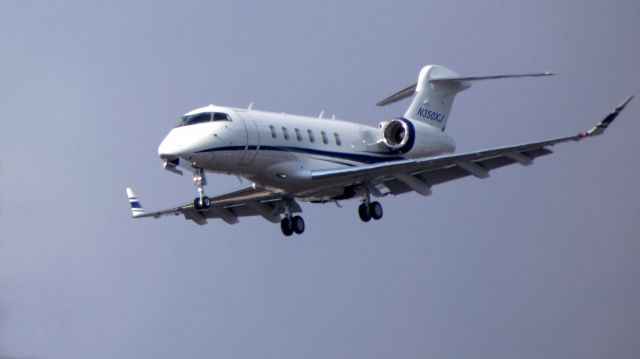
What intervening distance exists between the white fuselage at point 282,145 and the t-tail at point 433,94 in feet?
4.17

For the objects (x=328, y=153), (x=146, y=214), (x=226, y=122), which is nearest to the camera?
(x=226, y=122)

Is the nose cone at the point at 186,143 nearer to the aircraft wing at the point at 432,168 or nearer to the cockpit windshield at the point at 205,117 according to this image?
the cockpit windshield at the point at 205,117

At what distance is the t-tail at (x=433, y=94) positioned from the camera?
45.8 m

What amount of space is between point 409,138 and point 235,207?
6.06 meters

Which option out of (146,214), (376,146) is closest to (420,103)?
(376,146)

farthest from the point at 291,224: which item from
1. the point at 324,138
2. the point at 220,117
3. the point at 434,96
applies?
the point at 434,96

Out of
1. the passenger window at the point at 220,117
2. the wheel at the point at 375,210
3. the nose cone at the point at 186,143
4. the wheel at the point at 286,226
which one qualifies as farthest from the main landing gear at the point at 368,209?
the nose cone at the point at 186,143

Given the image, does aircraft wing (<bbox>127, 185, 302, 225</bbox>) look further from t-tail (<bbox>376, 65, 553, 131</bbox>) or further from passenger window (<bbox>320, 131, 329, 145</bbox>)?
t-tail (<bbox>376, 65, 553, 131</bbox>)

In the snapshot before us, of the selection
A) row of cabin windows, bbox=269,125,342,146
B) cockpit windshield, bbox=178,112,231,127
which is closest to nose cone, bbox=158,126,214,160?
cockpit windshield, bbox=178,112,231,127

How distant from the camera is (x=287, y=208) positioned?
143 feet

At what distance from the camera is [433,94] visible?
4641cm

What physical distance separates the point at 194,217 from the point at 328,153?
5957mm

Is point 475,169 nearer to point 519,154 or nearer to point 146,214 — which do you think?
point 519,154

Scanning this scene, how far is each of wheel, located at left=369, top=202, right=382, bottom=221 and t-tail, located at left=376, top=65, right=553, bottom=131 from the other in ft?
13.6
